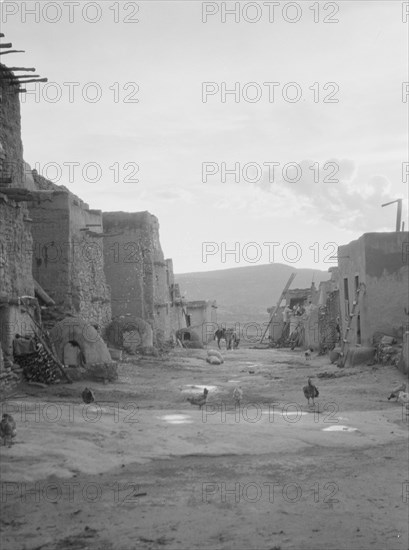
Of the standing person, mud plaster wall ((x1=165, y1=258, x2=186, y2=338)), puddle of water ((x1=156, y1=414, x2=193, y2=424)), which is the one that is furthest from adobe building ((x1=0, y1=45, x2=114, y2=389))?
the standing person

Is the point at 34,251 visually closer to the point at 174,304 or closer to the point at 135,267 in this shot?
the point at 135,267

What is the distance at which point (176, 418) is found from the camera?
499 inches

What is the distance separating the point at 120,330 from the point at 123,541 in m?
22.1

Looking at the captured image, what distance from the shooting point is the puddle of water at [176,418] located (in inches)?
482

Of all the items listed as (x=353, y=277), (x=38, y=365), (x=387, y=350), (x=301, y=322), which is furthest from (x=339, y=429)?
(x=301, y=322)

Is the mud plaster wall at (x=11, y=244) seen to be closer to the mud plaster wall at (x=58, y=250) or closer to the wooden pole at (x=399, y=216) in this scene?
the mud plaster wall at (x=58, y=250)

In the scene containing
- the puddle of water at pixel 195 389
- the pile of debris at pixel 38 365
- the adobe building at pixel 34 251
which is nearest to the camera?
the adobe building at pixel 34 251

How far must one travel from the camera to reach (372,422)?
41.5 ft

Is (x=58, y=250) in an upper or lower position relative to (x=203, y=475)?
upper

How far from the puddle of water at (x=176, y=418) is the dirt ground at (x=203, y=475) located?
0.08 meters

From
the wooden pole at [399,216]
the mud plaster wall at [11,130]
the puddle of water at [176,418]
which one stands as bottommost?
the puddle of water at [176,418]

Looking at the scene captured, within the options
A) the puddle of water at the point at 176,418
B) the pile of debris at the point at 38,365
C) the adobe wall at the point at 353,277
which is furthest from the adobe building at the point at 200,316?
the puddle of water at the point at 176,418

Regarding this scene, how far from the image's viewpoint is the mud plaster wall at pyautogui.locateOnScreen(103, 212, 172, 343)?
31.3 metres

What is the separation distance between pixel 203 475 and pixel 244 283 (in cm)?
14790
